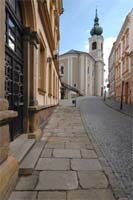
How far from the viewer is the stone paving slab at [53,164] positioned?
4310mm

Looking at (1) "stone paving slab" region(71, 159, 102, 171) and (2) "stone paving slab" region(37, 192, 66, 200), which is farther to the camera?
(1) "stone paving slab" region(71, 159, 102, 171)

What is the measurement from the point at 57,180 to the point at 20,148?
4.66 ft

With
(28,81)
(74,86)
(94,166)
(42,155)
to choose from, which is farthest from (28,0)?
(74,86)

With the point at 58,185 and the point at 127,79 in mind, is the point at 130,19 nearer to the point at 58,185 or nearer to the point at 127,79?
the point at 127,79

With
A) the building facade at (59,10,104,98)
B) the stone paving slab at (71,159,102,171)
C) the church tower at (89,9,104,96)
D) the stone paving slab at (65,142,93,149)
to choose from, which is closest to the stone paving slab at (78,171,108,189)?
the stone paving slab at (71,159,102,171)

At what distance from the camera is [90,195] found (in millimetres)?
3217

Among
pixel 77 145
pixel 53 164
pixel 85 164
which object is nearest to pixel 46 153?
pixel 53 164

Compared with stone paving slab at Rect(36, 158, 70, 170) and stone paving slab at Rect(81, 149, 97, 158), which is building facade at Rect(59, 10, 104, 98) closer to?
stone paving slab at Rect(81, 149, 97, 158)

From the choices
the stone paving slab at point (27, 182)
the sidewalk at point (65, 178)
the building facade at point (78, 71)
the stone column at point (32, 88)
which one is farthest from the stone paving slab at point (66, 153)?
the building facade at point (78, 71)

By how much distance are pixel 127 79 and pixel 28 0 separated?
2199cm

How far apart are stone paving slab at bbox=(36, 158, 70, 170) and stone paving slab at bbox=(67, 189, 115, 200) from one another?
1032mm

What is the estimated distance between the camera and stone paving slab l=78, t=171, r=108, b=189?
3537mm

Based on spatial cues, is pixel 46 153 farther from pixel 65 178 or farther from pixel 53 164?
pixel 65 178

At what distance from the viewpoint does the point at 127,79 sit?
26.7 m
